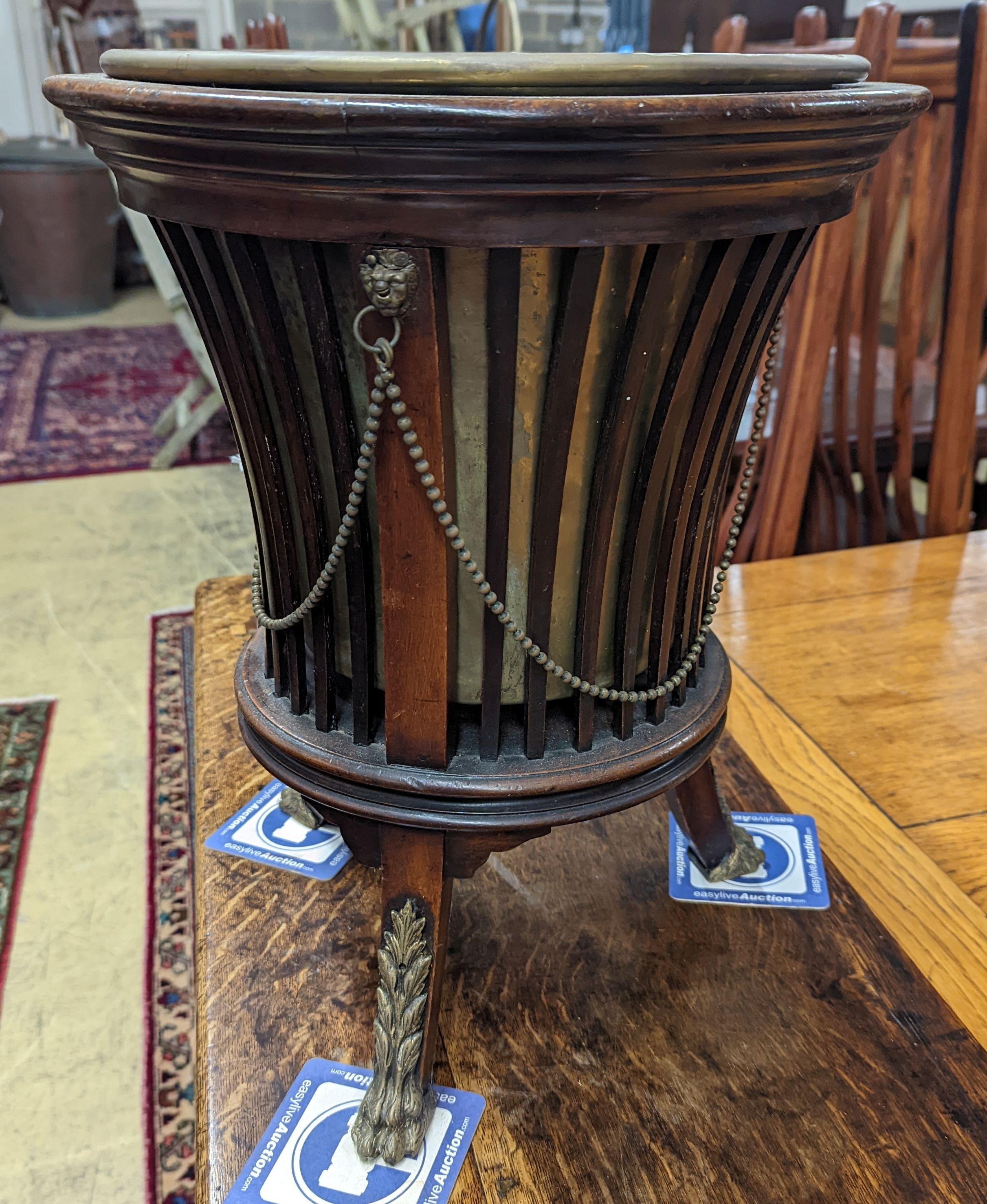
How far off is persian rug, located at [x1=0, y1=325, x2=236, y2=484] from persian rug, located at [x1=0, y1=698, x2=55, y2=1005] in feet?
4.92

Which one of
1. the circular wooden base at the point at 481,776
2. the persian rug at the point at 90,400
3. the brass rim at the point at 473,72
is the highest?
the brass rim at the point at 473,72

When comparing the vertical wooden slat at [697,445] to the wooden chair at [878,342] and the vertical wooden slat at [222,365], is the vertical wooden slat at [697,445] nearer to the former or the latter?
the vertical wooden slat at [222,365]

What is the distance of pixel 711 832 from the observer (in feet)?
3.66

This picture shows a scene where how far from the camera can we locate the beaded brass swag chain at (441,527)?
66 centimetres

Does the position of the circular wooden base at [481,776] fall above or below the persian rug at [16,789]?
above

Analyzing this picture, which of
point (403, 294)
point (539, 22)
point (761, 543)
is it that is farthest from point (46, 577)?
point (539, 22)

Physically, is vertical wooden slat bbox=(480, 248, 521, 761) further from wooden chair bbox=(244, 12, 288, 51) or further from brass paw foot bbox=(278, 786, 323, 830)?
wooden chair bbox=(244, 12, 288, 51)

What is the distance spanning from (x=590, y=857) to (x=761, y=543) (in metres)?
0.86

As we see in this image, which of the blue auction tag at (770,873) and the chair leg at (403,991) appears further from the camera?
the blue auction tag at (770,873)

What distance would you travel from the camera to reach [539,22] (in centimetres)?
562

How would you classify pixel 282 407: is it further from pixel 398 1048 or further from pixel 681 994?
pixel 681 994

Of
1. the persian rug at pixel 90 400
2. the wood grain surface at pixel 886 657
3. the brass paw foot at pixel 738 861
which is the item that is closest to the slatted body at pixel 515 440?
the brass paw foot at pixel 738 861

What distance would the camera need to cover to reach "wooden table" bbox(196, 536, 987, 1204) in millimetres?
848

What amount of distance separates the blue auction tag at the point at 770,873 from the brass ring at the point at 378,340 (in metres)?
0.71
